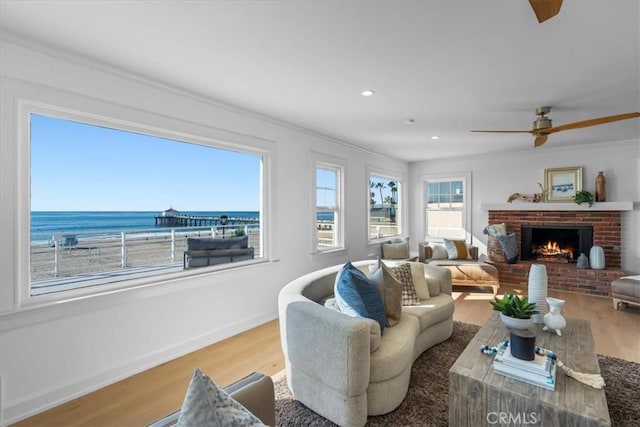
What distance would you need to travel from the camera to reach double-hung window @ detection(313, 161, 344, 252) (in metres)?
4.68

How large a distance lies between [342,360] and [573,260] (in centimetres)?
569

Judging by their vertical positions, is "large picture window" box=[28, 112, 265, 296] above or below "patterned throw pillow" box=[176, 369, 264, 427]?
above

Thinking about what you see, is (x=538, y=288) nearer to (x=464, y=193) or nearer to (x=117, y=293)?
(x=117, y=293)

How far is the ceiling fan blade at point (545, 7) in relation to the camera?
3.44 ft

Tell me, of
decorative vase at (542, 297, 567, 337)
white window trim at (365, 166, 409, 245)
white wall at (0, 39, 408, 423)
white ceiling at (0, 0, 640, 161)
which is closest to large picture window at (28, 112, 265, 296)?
white wall at (0, 39, 408, 423)

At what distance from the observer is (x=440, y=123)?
3986 mm

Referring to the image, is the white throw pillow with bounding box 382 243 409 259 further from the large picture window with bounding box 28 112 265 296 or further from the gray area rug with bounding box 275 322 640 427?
the gray area rug with bounding box 275 322 640 427

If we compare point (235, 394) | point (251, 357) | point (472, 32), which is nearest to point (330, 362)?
point (235, 394)

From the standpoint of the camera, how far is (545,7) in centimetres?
108

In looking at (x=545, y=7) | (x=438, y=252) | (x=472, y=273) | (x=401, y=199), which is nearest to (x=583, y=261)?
(x=472, y=273)

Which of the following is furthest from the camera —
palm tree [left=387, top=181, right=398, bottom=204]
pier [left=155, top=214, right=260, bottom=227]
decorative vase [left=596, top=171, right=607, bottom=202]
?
palm tree [left=387, top=181, right=398, bottom=204]

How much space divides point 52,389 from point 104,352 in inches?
13.5

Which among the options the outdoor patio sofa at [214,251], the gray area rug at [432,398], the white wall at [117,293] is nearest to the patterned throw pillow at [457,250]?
the gray area rug at [432,398]

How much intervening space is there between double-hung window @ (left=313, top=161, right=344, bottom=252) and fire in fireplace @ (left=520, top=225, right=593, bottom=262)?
3.57m
